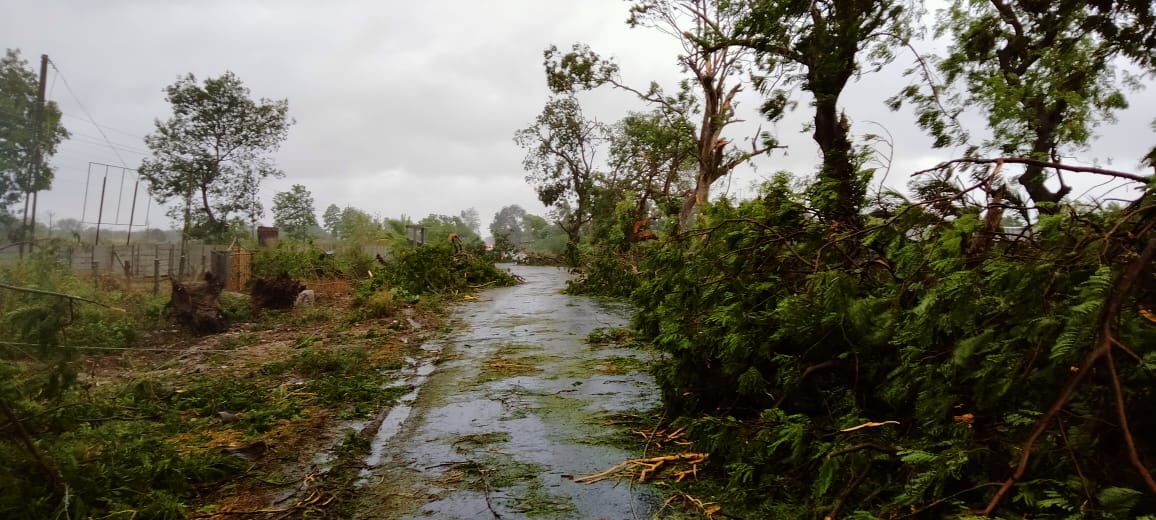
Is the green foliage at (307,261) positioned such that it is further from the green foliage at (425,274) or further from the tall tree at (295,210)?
the tall tree at (295,210)

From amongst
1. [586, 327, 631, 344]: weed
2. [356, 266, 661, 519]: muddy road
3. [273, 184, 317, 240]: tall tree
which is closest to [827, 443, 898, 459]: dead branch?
[356, 266, 661, 519]: muddy road

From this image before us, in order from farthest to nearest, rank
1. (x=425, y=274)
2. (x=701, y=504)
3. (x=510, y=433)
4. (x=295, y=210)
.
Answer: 1. (x=295, y=210)
2. (x=425, y=274)
3. (x=510, y=433)
4. (x=701, y=504)

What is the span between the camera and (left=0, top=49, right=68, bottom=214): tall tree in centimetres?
829

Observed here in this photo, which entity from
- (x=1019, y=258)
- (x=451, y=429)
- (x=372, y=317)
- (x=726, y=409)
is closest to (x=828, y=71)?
(x=726, y=409)

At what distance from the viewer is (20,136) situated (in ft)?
30.0

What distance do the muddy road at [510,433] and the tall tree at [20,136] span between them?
6.04 metres

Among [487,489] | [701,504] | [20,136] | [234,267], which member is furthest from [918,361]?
[234,267]

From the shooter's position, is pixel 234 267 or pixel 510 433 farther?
pixel 234 267

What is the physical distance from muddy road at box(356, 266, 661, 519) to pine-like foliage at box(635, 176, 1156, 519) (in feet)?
2.26

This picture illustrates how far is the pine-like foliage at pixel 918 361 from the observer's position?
206cm

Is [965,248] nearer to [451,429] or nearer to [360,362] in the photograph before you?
[451,429]

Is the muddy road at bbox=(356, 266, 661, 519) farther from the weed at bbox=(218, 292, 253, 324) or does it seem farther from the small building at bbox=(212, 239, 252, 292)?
the small building at bbox=(212, 239, 252, 292)

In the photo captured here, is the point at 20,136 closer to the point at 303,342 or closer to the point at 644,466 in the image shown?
the point at 303,342

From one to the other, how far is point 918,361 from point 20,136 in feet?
38.3
